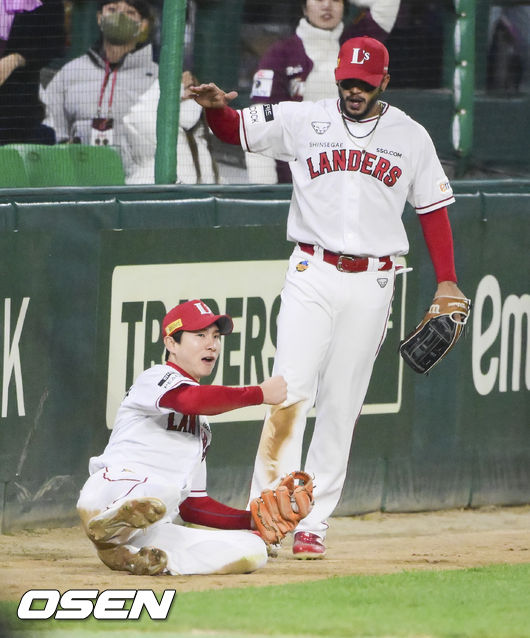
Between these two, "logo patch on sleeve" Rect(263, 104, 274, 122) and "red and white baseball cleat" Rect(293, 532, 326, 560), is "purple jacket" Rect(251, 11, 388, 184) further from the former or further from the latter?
"red and white baseball cleat" Rect(293, 532, 326, 560)

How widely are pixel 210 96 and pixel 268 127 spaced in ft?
Result: 0.98

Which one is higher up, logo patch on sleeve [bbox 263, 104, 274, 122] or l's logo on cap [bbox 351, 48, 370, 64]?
l's logo on cap [bbox 351, 48, 370, 64]

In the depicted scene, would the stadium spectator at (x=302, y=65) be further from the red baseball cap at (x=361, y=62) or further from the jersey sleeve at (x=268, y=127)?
the red baseball cap at (x=361, y=62)

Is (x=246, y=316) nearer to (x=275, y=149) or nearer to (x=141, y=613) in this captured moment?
(x=275, y=149)

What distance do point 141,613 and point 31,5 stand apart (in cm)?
333

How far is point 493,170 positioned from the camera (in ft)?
27.4

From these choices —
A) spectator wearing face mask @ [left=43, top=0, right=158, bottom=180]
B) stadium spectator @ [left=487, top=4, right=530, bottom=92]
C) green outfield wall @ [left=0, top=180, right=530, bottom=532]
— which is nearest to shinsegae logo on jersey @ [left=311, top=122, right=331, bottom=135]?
green outfield wall @ [left=0, top=180, right=530, bottom=532]

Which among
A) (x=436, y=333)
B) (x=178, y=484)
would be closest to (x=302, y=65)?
(x=436, y=333)

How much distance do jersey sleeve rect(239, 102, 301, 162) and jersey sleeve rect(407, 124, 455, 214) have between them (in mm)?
522

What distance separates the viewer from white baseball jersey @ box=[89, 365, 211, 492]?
555cm

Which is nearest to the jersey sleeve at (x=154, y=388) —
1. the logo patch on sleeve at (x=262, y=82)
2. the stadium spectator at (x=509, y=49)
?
the logo patch on sleeve at (x=262, y=82)

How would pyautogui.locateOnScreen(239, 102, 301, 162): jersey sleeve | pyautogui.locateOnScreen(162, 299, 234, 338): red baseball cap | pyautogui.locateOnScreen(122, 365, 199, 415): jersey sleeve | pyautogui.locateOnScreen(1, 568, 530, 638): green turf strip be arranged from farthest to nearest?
pyautogui.locateOnScreen(239, 102, 301, 162): jersey sleeve < pyautogui.locateOnScreen(162, 299, 234, 338): red baseball cap < pyautogui.locateOnScreen(122, 365, 199, 415): jersey sleeve < pyautogui.locateOnScreen(1, 568, 530, 638): green turf strip

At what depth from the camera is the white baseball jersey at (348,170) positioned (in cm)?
605

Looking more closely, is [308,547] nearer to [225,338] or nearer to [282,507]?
[282,507]
